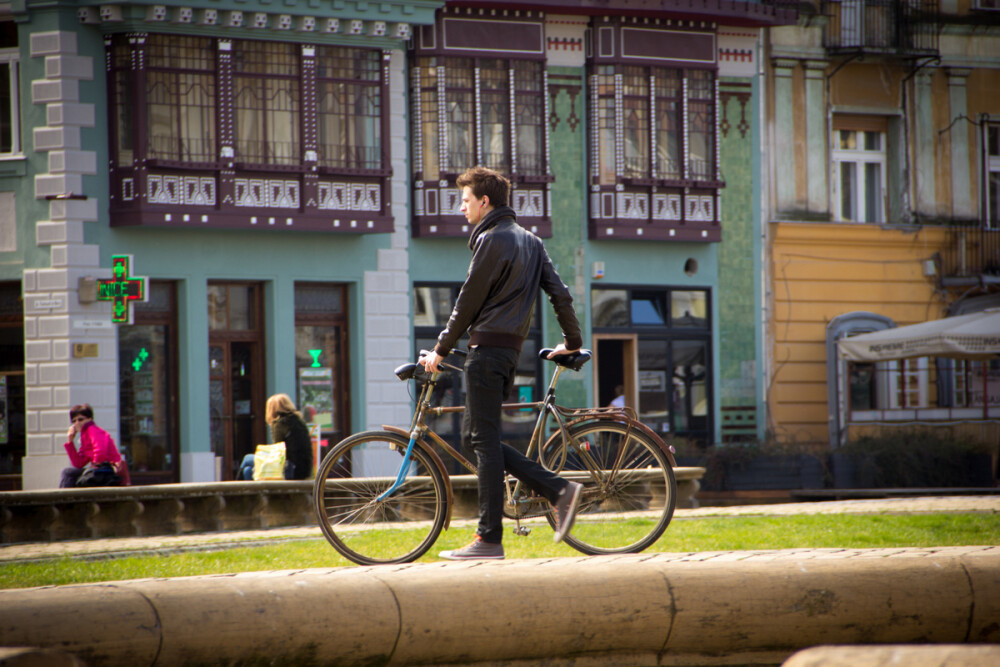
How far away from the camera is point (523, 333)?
675 centimetres

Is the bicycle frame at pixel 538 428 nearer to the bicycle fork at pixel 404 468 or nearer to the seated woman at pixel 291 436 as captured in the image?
the bicycle fork at pixel 404 468

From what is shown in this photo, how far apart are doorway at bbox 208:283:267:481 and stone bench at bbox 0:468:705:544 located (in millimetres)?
9679

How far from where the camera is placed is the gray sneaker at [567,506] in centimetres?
651

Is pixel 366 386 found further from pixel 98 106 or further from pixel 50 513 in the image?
pixel 50 513

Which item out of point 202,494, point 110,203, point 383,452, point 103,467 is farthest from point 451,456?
point 110,203

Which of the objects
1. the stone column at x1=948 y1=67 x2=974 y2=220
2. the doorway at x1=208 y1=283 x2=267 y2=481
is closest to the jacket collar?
the doorway at x1=208 y1=283 x2=267 y2=481

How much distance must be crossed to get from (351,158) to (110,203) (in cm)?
401

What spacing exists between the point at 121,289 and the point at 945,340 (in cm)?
1273

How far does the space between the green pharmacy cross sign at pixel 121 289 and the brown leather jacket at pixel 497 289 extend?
47.7 ft

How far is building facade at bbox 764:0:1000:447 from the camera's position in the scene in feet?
86.2

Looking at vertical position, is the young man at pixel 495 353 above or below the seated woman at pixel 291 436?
above

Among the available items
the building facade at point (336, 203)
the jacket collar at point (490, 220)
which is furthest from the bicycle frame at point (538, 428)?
the building facade at point (336, 203)

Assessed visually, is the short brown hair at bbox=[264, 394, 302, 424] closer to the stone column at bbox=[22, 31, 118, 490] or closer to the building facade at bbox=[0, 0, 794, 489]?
the building facade at bbox=[0, 0, 794, 489]

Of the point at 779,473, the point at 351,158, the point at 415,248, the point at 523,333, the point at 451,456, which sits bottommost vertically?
the point at 779,473
